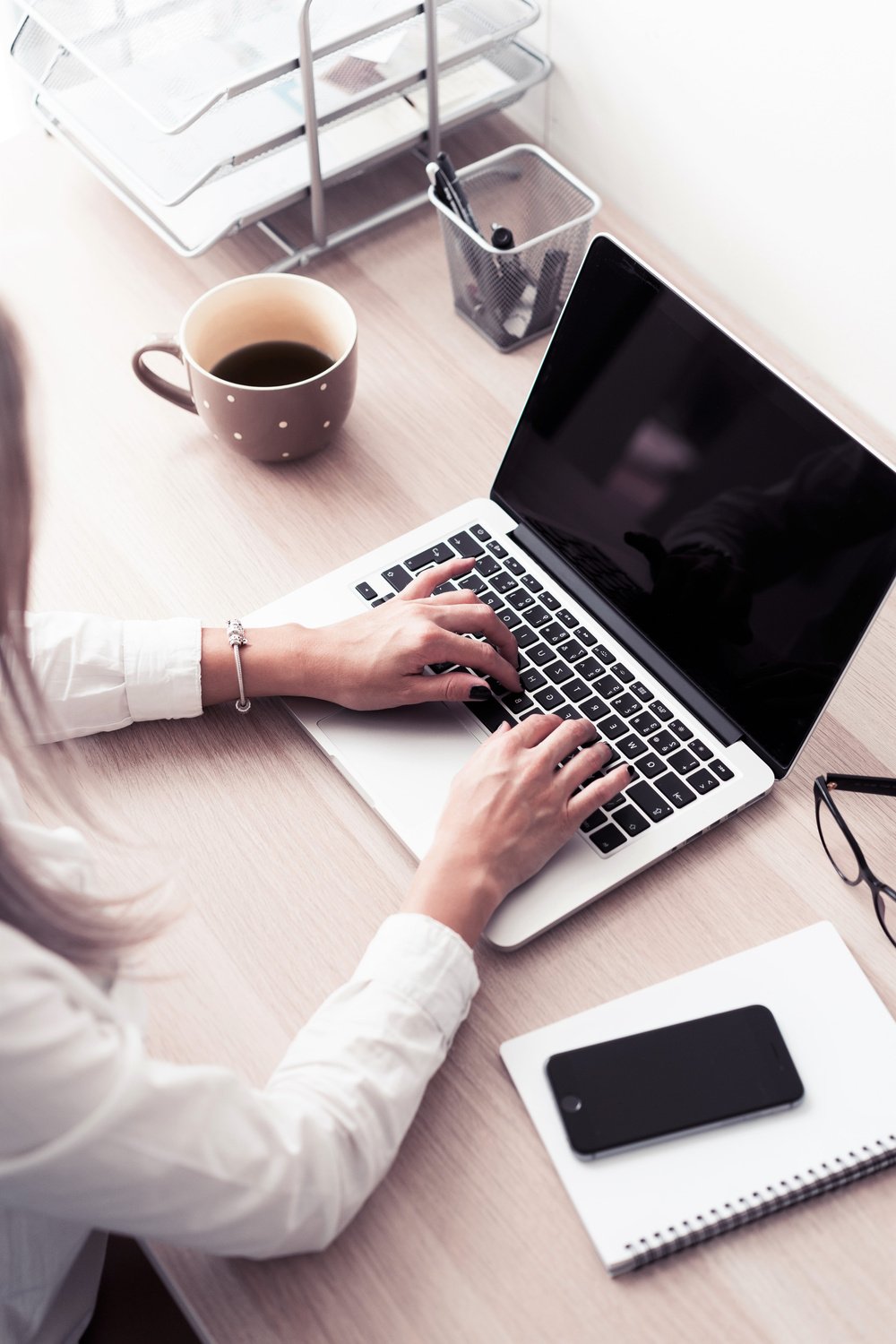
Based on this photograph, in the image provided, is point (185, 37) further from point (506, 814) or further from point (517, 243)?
point (506, 814)

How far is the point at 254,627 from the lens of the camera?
950 millimetres

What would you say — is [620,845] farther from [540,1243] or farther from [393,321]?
[393,321]

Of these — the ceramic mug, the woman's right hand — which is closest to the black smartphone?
the woman's right hand

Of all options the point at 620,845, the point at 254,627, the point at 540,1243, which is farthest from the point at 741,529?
the point at 540,1243

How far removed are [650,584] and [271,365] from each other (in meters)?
0.41

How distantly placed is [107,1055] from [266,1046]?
7.5 inches

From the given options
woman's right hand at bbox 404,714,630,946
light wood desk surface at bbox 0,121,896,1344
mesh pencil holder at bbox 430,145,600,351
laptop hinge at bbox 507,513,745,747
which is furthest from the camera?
mesh pencil holder at bbox 430,145,600,351

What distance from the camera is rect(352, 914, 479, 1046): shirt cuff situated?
2.42 ft

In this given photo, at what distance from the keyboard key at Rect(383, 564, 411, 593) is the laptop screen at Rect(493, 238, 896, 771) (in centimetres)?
13

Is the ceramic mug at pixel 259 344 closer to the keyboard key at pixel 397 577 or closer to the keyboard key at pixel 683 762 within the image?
the keyboard key at pixel 397 577

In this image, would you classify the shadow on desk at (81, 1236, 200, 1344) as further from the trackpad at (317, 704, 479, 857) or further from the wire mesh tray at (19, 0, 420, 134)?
the wire mesh tray at (19, 0, 420, 134)

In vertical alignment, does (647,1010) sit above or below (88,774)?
above

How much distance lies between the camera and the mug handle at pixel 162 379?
1.04m

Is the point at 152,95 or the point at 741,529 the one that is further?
the point at 152,95
